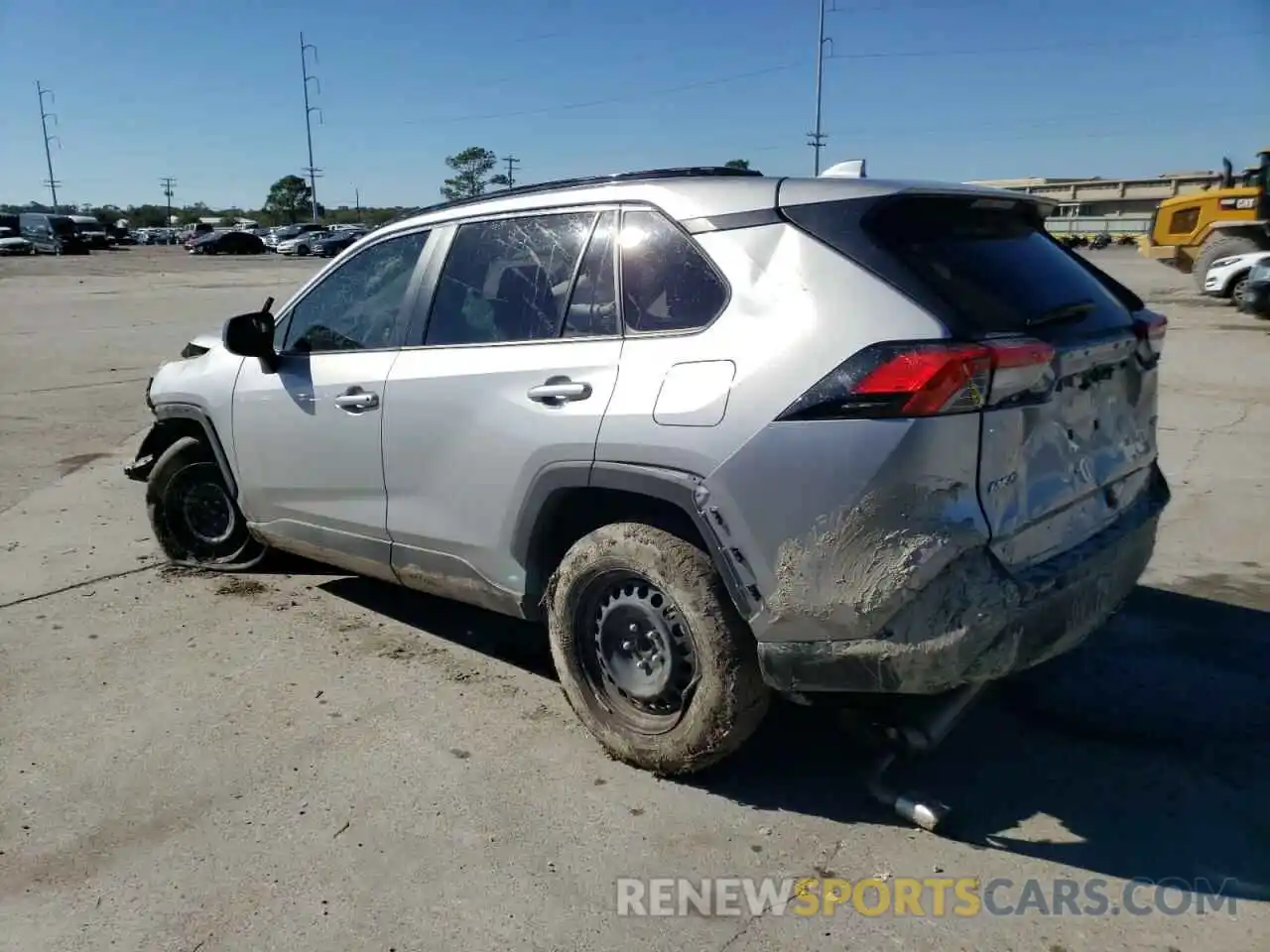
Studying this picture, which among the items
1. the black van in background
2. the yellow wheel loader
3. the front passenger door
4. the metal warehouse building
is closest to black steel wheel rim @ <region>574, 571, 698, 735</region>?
the front passenger door

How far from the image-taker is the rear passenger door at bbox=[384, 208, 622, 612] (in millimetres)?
3361

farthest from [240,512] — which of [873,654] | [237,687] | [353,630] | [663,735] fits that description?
[873,654]

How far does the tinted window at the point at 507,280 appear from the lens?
3561mm

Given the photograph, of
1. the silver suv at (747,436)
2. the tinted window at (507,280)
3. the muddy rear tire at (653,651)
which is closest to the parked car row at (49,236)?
the silver suv at (747,436)

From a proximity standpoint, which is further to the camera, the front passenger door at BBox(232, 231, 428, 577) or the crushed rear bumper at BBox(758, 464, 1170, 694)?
the front passenger door at BBox(232, 231, 428, 577)

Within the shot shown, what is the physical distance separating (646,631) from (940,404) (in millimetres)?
1237

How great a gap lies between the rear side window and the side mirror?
2.67 m

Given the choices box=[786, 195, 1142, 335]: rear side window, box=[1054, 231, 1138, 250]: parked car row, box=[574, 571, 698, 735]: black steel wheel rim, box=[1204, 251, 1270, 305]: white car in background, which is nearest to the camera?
box=[786, 195, 1142, 335]: rear side window

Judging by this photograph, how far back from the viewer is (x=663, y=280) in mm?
3225

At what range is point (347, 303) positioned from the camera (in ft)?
14.5

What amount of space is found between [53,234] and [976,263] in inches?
2286

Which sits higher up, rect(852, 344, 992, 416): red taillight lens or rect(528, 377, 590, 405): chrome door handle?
rect(852, 344, 992, 416): red taillight lens

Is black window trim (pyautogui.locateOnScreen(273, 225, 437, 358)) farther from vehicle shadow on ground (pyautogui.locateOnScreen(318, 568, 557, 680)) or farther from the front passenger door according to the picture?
vehicle shadow on ground (pyautogui.locateOnScreen(318, 568, 557, 680))

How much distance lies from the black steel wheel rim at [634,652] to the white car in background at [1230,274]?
19.5 meters
